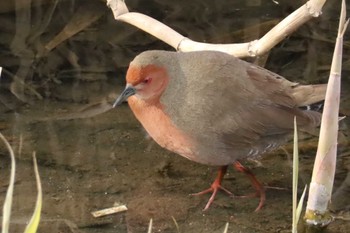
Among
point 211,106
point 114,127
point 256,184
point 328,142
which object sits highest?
point 211,106

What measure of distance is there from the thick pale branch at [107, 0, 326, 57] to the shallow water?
2.09 ft

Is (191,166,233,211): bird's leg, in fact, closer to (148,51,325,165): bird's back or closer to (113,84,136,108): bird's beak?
(148,51,325,165): bird's back

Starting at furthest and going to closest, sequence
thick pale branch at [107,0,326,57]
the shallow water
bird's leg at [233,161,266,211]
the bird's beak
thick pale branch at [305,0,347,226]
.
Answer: thick pale branch at [107,0,326,57] < bird's leg at [233,161,266,211] < the shallow water < the bird's beak < thick pale branch at [305,0,347,226]

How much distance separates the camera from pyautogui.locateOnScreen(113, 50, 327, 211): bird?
15.8 feet

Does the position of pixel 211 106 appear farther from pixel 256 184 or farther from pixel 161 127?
pixel 256 184

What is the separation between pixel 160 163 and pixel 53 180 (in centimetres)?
75

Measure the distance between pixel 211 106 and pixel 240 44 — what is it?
104 cm

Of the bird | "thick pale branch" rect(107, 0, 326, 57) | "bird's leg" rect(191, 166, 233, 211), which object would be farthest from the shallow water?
"thick pale branch" rect(107, 0, 326, 57)

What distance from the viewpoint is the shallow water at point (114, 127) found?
16.3 ft

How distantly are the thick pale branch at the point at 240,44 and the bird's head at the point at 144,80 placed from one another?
0.91 meters

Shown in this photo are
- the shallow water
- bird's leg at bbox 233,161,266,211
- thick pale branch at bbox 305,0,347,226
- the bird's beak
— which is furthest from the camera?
bird's leg at bbox 233,161,266,211

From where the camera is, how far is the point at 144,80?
4.86 m

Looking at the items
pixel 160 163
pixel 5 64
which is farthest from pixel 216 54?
pixel 5 64

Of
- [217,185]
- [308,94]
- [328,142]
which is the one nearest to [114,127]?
[217,185]
